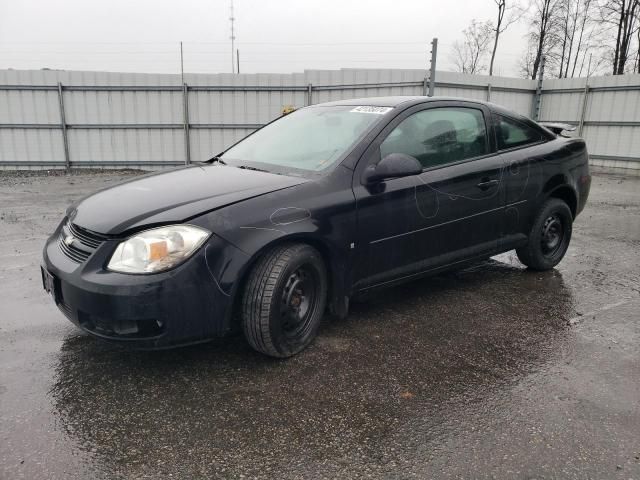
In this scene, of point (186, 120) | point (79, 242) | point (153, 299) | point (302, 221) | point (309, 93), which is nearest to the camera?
point (153, 299)

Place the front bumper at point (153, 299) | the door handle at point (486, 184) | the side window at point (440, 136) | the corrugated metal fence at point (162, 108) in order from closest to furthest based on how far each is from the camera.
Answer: the front bumper at point (153, 299) < the side window at point (440, 136) < the door handle at point (486, 184) < the corrugated metal fence at point (162, 108)

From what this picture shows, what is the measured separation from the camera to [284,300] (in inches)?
119

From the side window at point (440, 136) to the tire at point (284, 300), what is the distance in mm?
964

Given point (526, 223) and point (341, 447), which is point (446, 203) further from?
point (341, 447)

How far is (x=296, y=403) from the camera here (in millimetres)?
2678

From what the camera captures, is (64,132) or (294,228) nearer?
(294,228)

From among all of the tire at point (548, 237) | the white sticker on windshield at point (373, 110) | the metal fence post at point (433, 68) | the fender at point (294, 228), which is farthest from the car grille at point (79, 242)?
the metal fence post at point (433, 68)

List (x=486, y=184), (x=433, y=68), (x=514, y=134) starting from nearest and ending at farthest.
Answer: (x=486, y=184) → (x=514, y=134) → (x=433, y=68)

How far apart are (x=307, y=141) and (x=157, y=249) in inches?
60.2

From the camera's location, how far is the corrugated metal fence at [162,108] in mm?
13547

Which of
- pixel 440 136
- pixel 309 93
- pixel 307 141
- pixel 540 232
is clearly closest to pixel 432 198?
pixel 440 136

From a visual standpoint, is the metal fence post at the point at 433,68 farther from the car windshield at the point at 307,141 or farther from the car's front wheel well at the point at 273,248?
the car's front wheel well at the point at 273,248

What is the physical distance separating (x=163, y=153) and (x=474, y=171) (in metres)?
11.6

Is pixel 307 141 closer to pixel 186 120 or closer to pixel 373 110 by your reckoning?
pixel 373 110
